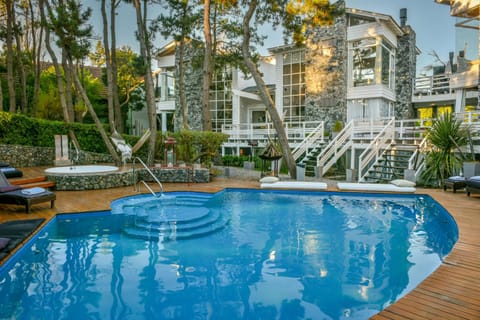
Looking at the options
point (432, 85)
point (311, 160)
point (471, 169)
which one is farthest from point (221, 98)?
point (471, 169)

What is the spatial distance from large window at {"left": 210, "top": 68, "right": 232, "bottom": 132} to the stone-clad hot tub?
36.3 feet

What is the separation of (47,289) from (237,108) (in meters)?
17.9

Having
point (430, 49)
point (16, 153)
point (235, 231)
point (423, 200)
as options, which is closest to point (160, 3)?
point (16, 153)

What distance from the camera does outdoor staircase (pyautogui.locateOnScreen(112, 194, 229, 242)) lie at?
233 inches

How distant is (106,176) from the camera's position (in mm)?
9375

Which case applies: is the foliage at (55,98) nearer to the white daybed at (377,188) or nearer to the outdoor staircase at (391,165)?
the white daybed at (377,188)

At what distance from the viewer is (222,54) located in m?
17.4

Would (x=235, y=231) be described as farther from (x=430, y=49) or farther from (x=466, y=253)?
(x=430, y=49)

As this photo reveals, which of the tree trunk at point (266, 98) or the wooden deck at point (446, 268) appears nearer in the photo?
the wooden deck at point (446, 268)

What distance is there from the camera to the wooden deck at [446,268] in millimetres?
2795

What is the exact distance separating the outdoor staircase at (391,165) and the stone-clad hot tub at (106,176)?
5887mm

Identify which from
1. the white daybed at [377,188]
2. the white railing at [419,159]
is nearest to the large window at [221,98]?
the white railing at [419,159]

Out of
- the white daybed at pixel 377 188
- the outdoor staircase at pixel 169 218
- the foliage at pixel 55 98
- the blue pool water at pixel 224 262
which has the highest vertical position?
the foliage at pixel 55 98

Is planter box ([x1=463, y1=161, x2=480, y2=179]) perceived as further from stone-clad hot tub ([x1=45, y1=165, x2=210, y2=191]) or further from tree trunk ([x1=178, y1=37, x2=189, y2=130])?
tree trunk ([x1=178, y1=37, x2=189, y2=130])
